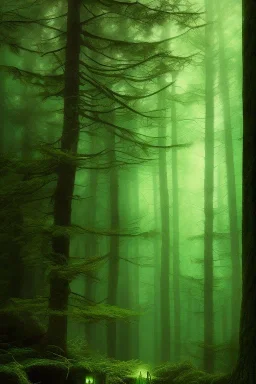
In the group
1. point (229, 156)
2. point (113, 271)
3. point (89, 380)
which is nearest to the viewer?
point (89, 380)

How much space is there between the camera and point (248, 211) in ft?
16.0

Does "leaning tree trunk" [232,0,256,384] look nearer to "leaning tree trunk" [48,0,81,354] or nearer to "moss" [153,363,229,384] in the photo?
"moss" [153,363,229,384]

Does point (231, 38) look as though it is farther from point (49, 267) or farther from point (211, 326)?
point (49, 267)

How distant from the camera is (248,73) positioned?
16.5 ft

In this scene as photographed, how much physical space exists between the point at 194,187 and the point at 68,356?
18612 mm

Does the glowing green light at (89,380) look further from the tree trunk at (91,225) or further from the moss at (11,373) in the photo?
the tree trunk at (91,225)

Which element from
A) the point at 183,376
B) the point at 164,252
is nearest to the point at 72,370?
the point at 183,376

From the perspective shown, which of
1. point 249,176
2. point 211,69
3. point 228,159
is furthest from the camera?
point 228,159

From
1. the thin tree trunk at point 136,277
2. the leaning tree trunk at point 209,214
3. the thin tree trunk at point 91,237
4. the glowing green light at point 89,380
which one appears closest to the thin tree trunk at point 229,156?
the leaning tree trunk at point 209,214

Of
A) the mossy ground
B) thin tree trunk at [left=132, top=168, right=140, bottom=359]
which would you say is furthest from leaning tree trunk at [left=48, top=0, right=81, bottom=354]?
thin tree trunk at [left=132, top=168, right=140, bottom=359]

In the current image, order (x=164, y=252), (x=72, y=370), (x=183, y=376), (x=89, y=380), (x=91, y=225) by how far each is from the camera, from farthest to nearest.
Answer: (x=91, y=225) < (x=164, y=252) < (x=183, y=376) < (x=72, y=370) < (x=89, y=380)

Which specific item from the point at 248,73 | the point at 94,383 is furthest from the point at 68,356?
the point at 248,73

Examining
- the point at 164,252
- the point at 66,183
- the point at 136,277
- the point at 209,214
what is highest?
the point at 66,183

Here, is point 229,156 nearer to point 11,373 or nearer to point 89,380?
point 89,380
